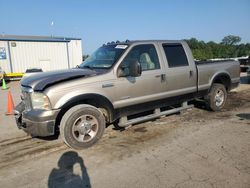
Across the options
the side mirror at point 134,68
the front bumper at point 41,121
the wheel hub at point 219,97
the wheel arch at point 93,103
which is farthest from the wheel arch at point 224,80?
the front bumper at point 41,121

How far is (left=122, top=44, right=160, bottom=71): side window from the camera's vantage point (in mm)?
5740

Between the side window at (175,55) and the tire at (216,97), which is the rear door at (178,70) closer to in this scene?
the side window at (175,55)

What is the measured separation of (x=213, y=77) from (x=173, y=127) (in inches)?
86.5

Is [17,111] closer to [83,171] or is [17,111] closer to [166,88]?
[83,171]

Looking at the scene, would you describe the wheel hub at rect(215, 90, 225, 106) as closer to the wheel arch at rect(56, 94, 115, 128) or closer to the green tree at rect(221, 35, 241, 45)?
the wheel arch at rect(56, 94, 115, 128)

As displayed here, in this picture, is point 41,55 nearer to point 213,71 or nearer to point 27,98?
point 213,71

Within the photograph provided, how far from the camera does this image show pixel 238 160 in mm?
4164

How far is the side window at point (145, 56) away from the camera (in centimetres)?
574

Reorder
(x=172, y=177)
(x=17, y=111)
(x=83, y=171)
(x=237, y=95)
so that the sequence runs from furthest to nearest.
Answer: (x=237, y=95) < (x=17, y=111) < (x=83, y=171) < (x=172, y=177)

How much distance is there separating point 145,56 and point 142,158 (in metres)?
2.51

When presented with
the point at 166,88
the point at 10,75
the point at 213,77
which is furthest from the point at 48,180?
the point at 10,75

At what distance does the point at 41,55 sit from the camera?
3039 centimetres

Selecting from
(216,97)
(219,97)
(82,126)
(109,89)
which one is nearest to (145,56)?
(109,89)

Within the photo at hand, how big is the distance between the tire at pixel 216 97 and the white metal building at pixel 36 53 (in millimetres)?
23843
